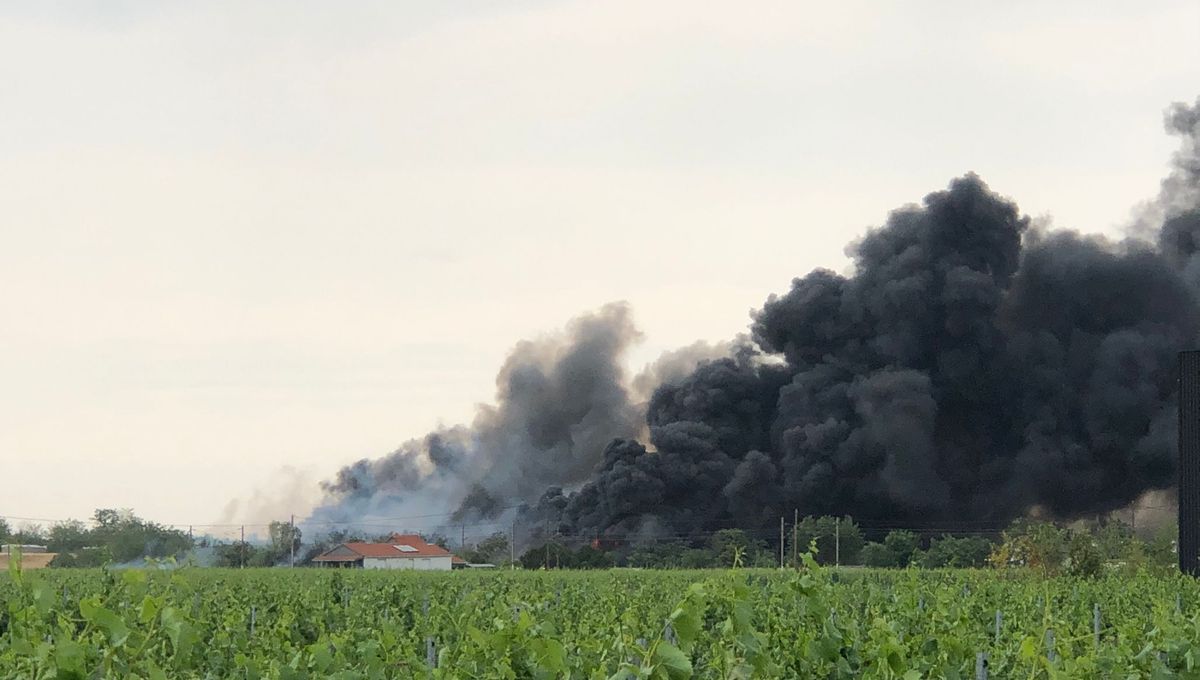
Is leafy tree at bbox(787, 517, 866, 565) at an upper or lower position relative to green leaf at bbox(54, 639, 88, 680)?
upper

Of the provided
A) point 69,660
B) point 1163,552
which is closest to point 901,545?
point 1163,552

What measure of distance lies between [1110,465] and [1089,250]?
11984 mm

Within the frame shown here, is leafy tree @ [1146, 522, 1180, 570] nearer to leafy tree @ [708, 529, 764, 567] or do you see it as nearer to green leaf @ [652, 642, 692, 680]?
leafy tree @ [708, 529, 764, 567]

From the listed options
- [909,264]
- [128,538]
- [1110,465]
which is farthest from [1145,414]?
[128,538]

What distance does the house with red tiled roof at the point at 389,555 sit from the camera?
83438mm

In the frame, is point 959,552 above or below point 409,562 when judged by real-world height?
above

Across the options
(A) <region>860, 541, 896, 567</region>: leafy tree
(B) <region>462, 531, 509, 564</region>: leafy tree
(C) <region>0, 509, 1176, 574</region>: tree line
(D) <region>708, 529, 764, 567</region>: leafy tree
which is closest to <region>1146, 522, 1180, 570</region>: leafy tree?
(C) <region>0, 509, 1176, 574</region>: tree line

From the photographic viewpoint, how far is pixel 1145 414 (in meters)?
80.2

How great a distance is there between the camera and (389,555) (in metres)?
83.2

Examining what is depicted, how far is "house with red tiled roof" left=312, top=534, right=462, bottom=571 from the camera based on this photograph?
3285 inches

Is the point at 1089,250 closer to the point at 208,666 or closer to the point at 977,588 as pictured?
the point at 977,588

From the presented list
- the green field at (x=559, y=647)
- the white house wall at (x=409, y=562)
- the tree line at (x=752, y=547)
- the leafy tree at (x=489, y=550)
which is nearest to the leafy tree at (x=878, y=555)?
the tree line at (x=752, y=547)

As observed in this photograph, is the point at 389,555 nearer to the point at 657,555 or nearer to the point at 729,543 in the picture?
the point at 657,555

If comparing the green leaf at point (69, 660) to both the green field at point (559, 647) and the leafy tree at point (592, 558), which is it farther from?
the leafy tree at point (592, 558)
